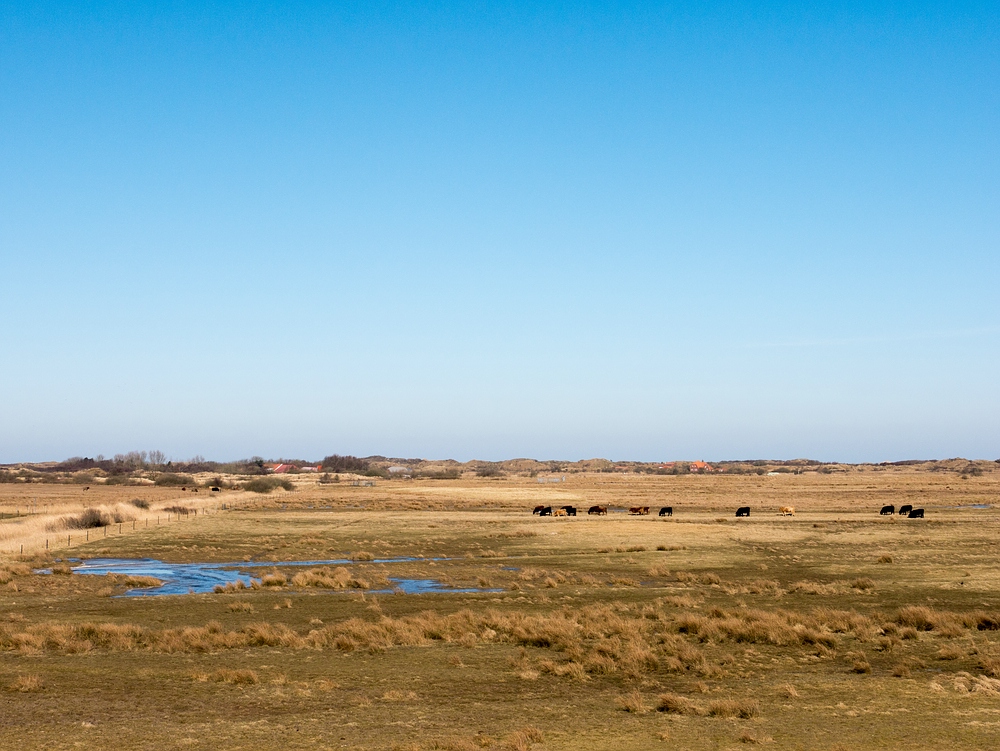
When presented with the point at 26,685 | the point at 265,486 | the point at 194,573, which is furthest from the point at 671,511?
the point at 265,486

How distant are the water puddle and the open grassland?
100 cm

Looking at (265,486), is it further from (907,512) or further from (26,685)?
(26,685)

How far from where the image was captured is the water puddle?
33.6 metres

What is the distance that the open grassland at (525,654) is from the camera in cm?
1556

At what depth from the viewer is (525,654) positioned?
21828 millimetres

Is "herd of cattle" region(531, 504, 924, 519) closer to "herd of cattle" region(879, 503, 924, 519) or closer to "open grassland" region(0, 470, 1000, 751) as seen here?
"herd of cattle" region(879, 503, 924, 519)

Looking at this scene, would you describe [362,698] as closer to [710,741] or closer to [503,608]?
[710,741]

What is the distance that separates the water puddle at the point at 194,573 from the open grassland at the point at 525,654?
100cm

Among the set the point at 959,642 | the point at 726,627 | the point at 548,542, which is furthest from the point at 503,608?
the point at 548,542

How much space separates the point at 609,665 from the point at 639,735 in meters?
5.30

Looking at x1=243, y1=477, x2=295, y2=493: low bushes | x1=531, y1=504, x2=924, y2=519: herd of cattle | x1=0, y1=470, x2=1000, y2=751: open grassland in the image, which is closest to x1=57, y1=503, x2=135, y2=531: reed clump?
x1=0, y1=470, x2=1000, y2=751: open grassland

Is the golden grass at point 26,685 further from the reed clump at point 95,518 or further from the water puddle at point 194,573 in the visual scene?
the reed clump at point 95,518

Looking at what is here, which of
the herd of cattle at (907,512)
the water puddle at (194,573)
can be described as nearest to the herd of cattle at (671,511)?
the herd of cattle at (907,512)

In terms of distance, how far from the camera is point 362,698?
58.3 ft
